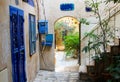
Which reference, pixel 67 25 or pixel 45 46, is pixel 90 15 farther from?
pixel 67 25

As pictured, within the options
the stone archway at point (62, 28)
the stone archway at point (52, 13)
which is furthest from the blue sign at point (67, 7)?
the stone archway at point (62, 28)

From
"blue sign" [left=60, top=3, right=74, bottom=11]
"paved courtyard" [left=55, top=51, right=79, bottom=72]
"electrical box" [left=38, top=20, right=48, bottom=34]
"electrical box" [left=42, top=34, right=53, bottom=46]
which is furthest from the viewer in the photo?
"paved courtyard" [left=55, top=51, right=79, bottom=72]

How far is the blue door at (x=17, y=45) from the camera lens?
13.3 feet

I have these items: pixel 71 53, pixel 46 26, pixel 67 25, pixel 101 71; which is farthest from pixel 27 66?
pixel 67 25

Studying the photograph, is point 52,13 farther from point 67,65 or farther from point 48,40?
point 67,65

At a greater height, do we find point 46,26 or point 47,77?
point 46,26

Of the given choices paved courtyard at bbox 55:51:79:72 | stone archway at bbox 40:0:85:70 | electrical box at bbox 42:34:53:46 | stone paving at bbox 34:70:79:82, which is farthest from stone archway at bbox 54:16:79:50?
stone paving at bbox 34:70:79:82

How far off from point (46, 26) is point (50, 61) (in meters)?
1.21

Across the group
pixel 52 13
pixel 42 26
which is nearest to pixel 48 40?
pixel 42 26

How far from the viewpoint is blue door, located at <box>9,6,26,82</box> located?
4051 millimetres

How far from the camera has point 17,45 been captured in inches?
172

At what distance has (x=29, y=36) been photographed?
5672mm

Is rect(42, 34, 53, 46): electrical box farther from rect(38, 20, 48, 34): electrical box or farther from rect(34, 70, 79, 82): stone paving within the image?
rect(34, 70, 79, 82): stone paving

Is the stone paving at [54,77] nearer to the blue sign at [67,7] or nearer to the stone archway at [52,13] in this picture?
the stone archway at [52,13]
